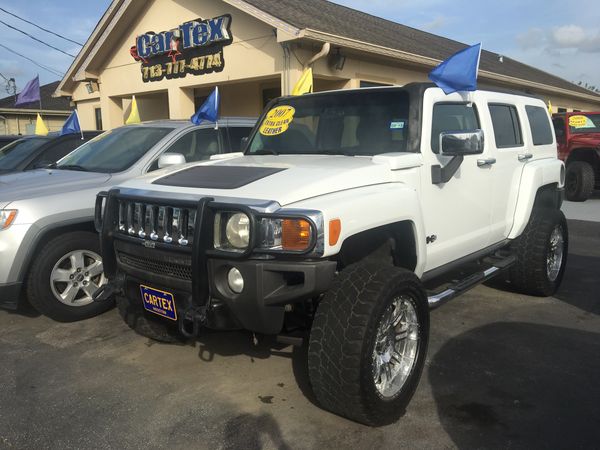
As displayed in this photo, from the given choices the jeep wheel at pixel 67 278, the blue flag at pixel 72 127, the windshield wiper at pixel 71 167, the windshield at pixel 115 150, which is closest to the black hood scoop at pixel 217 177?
the jeep wheel at pixel 67 278

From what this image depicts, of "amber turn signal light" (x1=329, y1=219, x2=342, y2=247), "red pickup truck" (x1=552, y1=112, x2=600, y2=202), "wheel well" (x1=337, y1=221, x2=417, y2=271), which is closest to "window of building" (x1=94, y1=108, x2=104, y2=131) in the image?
"red pickup truck" (x1=552, y1=112, x2=600, y2=202)

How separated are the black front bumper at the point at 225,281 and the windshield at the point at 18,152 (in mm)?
4766

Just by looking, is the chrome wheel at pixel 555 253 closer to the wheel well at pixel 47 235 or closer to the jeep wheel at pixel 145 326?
the jeep wheel at pixel 145 326

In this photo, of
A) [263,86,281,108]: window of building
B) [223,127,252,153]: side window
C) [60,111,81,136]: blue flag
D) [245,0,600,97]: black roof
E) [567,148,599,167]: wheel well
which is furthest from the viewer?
[263,86,281,108]: window of building

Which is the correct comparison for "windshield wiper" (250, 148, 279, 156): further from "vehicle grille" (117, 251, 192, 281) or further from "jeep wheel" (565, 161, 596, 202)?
"jeep wheel" (565, 161, 596, 202)

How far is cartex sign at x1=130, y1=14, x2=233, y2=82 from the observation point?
12266 mm

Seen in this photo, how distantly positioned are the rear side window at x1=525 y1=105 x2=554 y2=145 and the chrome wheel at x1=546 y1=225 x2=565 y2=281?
91 cm

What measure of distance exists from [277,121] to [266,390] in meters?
2.17

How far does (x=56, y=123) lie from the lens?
93.4 ft

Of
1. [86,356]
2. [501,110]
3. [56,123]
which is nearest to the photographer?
[86,356]

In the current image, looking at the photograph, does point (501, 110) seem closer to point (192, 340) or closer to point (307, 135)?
point (307, 135)

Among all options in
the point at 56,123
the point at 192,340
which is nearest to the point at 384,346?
the point at 192,340

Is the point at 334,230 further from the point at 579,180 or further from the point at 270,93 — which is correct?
the point at 270,93

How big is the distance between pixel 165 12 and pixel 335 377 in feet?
42.8
